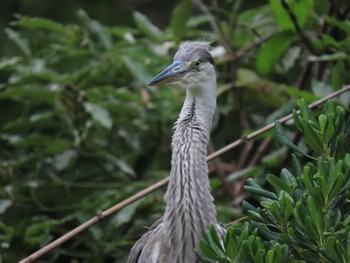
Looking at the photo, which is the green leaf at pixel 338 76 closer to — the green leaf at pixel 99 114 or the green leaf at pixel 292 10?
the green leaf at pixel 292 10

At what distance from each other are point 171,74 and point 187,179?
0.45 m

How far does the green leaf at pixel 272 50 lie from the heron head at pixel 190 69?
105cm

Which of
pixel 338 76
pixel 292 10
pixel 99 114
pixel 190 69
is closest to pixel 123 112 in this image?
pixel 99 114

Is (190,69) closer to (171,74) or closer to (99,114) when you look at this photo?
(171,74)

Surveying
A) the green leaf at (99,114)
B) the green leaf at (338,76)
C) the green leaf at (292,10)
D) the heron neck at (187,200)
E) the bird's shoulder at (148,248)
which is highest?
the green leaf at (292,10)

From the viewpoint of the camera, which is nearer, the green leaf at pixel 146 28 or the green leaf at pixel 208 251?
the green leaf at pixel 208 251

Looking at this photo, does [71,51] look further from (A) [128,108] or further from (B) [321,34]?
(B) [321,34]

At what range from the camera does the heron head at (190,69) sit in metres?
3.68

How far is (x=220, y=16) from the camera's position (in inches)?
213

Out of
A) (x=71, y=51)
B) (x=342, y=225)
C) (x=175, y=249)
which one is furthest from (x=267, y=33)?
(x=342, y=225)

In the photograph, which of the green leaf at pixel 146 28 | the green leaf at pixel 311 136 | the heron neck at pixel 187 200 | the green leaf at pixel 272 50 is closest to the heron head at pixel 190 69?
the heron neck at pixel 187 200

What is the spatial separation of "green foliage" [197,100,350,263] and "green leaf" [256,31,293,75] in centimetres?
182

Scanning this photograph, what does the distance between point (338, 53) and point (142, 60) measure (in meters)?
1.28

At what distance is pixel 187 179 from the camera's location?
11.4ft
